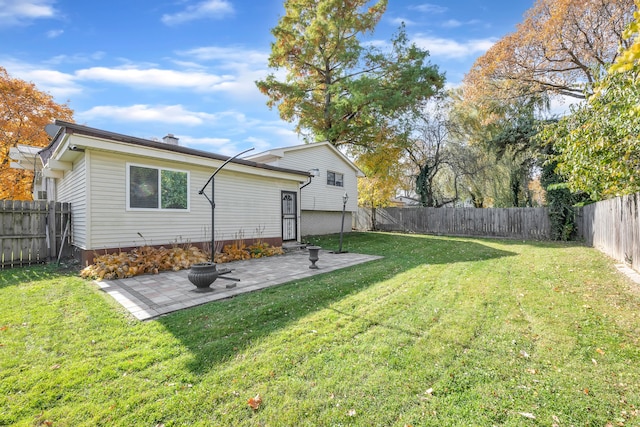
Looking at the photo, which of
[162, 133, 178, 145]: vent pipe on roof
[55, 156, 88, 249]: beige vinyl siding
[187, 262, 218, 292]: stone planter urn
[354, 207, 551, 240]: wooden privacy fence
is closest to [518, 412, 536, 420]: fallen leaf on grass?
[187, 262, 218, 292]: stone planter urn

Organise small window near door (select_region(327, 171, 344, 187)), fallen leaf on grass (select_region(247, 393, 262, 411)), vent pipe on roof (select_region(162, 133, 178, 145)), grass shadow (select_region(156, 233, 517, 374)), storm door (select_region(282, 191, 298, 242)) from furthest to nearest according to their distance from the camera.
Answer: small window near door (select_region(327, 171, 344, 187)) < storm door (select_region(282, 191, 298, 242)) < vent pipe on roof (select_region(162, 133, 178, 145)) < grass shadow (select_region(156, 233, 517, 374)) < fallen leaf on grass (select_region(247, 393, 262, 411))

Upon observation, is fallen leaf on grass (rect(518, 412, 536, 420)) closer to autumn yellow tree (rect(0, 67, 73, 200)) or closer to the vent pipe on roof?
the vent pipe on roof

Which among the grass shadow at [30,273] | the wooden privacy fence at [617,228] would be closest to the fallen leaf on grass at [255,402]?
the grass shadow at [30,273]

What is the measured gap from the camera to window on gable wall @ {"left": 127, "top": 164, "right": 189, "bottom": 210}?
7164mm

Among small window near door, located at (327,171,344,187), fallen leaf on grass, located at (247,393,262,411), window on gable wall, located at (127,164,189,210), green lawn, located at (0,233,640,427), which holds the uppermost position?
small window near door, located at (327,171,344,187)

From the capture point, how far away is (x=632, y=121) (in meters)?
4.47

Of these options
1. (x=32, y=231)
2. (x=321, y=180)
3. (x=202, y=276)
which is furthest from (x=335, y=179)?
(x=32, y=231)

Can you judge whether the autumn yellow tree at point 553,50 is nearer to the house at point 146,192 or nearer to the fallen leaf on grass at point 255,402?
the house at point 146,192

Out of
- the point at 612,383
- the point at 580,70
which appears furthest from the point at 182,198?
the point at 580,70

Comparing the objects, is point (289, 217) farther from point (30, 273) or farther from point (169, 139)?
point (30, 273)

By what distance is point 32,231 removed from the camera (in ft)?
24.1

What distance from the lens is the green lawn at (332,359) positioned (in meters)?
2.16

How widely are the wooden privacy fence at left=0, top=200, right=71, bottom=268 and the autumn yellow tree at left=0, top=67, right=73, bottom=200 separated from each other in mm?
11493

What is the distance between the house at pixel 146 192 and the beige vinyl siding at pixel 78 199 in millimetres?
23
